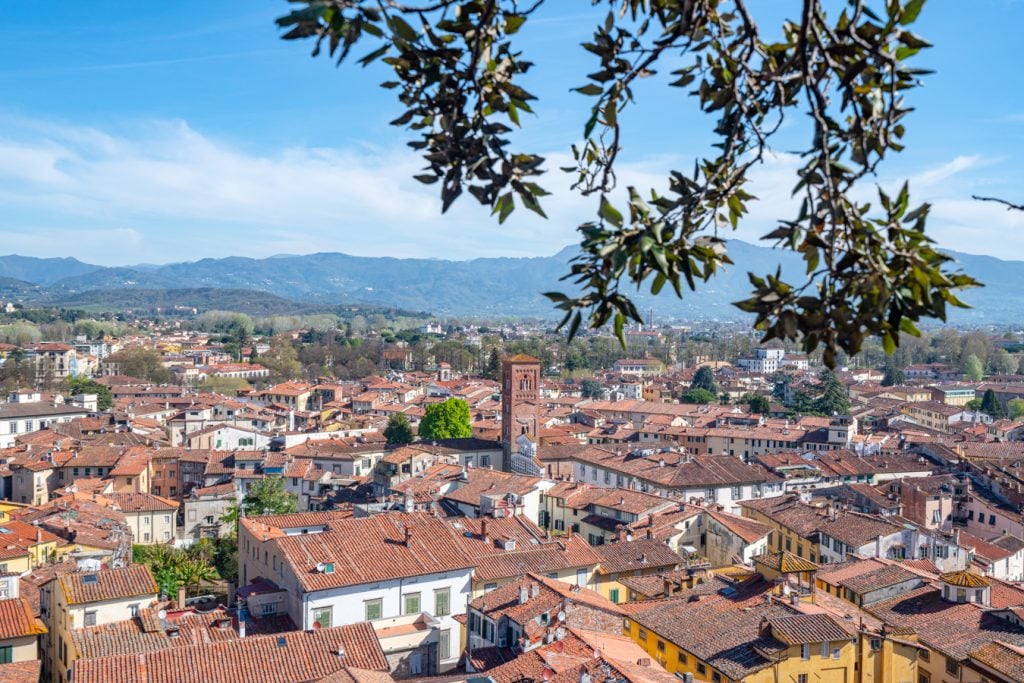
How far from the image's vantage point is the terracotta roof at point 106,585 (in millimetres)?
17141

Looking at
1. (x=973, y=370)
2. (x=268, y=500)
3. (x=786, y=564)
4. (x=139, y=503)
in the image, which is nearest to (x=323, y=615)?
(x=786, y=564)

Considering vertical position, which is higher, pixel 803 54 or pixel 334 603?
pixel 803 54

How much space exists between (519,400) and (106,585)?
25881 millimetres

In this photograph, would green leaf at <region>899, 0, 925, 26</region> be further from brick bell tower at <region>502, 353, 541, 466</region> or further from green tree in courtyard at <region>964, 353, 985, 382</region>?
green tree in courtyard at <region>964, 353, 985, 382</region>

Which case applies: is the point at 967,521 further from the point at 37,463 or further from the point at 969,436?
the point at 37,463

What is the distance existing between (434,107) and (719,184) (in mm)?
937

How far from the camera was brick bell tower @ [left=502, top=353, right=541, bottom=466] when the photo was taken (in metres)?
41.7

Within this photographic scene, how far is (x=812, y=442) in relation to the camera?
4709 centimetres

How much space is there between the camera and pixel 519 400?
1656 inches

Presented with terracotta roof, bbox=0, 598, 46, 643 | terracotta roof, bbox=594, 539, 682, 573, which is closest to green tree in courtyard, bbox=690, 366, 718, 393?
terracotta roof, bbox=594, 539, 682, 573

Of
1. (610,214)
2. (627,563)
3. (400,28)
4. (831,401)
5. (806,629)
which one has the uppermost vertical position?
(400,28)

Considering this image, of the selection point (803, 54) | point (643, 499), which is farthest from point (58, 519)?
point (803, 54)

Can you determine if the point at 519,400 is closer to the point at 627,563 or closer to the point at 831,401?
the point at 627,563

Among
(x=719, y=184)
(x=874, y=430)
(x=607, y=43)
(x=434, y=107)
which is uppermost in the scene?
(x=607, y=43)
